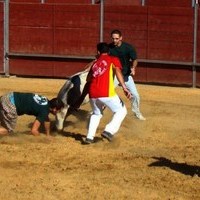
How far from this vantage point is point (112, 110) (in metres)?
9.58

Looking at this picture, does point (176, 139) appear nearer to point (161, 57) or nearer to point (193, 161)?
point (193, 161)

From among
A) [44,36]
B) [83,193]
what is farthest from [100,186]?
[44,36]

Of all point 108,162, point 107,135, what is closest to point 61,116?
point 107,135

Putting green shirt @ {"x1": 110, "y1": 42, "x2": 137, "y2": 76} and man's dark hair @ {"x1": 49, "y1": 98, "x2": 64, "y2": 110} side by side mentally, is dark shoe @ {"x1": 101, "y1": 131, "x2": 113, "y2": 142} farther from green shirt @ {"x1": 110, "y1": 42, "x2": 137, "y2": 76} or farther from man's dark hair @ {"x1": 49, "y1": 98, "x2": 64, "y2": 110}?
green shirt @ {"x1": 110, "y1": 42, "x2": 137, "y2": 76}

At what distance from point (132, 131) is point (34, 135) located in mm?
1638

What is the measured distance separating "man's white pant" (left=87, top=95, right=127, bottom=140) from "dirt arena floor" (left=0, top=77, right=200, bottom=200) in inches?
9.0

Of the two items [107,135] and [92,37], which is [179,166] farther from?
[92,37]

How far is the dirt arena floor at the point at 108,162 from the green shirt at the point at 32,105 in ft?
1.42

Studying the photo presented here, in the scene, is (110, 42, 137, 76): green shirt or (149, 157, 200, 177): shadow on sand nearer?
(149, 157, 200, 177): shadow on sand

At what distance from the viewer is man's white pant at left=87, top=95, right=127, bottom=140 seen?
9484mm

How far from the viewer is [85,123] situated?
11336mm

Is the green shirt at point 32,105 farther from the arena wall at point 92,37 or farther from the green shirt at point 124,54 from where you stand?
the arena wall at point 92,37

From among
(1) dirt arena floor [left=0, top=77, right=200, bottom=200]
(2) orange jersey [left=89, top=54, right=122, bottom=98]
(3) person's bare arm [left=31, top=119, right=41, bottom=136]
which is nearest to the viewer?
(1) dirt arena floor [left=0, top=77, right=200, bottom=200]

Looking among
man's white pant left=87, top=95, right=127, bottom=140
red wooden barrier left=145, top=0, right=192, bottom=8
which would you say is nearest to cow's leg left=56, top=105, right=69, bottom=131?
man's white pant left=87, top=95, right=127, bottom=140
